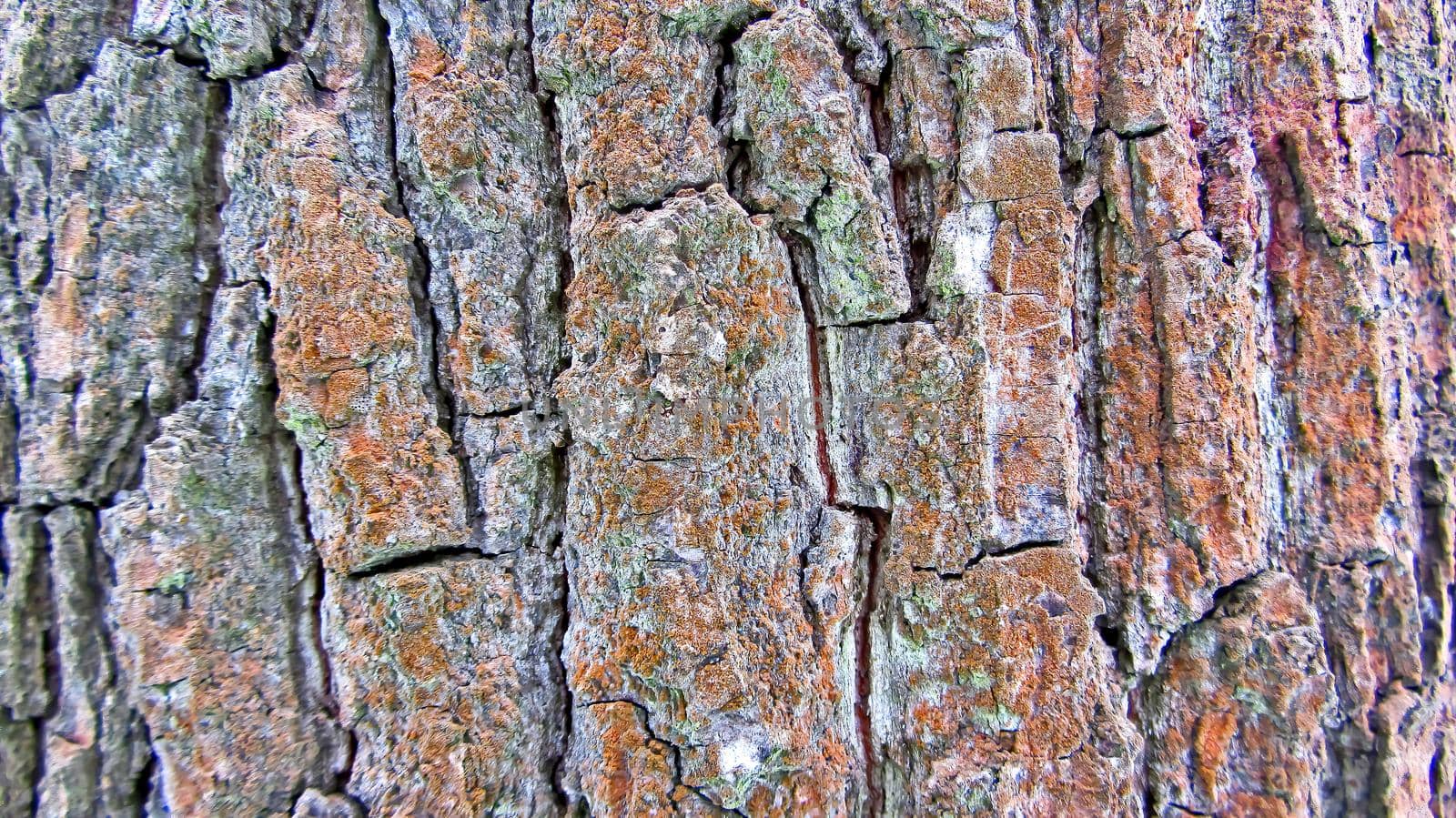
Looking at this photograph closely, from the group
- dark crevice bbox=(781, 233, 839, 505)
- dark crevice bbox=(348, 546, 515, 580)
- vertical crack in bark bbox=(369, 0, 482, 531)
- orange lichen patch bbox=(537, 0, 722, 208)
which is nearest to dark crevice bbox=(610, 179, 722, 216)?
orange lichen patch bbox=(537, 0, 722, 208)

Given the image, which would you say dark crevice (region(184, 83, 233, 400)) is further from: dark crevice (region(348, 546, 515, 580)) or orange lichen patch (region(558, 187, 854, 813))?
orange lichen patch (region(558, 187, 854, 813))

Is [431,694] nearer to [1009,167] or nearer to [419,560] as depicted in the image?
[419,560]

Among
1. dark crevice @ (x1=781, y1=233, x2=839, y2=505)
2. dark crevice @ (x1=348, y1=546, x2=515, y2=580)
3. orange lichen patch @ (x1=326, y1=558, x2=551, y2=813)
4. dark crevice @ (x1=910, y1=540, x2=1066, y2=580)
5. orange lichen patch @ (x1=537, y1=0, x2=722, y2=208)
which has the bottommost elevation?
orange lichen patch @ (x1=326, y1=558, x2=551, y2=813)

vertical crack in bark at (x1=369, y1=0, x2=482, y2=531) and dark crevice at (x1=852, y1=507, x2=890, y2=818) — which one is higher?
vertical crack in bark at (x1=369, y1=0, x2=482, y2=531)

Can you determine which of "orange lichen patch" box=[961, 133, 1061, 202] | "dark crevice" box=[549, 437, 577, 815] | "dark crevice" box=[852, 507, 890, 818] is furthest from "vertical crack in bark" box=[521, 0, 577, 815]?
"orange lichen patch" box=[961, 133, 1061, 202]

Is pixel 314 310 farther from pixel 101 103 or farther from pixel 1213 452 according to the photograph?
pixel 1213 452

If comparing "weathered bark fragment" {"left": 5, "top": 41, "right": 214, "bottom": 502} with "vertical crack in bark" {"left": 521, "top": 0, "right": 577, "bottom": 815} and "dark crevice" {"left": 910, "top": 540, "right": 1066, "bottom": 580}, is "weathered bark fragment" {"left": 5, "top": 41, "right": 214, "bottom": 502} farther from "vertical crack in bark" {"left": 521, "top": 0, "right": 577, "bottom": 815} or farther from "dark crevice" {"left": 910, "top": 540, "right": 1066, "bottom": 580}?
"dark crevice" {"left": 910, "top": 540, "right": 1066, "bottom": 580}

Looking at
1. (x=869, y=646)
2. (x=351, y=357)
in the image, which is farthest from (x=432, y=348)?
(x=869, y=646)

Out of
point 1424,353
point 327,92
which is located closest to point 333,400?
point 327,92

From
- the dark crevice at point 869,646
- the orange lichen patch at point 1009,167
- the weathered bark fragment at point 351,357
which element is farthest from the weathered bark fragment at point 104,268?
the orange lichen patch at point 1009,167
